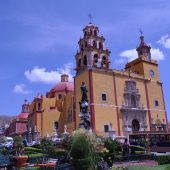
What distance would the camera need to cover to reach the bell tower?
3756 cm

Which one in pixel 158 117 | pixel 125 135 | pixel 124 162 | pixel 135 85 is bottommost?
pixel 124 162

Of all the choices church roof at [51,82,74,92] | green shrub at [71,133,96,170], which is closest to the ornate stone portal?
church roof at [51,82,74,92]

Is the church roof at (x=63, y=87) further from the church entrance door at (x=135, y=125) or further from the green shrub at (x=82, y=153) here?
the green shrub at (x=82, y=153)

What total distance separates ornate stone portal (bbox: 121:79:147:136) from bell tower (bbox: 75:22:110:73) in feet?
14.9

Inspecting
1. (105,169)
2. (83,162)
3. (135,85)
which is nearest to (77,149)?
(83,162)

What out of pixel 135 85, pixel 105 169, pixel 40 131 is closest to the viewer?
pixel 105 169

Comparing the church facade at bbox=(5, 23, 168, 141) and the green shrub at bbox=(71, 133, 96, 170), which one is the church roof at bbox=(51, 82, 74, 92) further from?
the green shrub at bbox=(71, 133, 96, 170)

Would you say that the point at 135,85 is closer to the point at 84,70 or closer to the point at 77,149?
the point at 84,70

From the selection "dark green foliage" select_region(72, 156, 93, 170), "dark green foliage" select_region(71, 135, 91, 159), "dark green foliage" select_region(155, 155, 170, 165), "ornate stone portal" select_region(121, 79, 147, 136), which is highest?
"ornate stone portal" select_region(121, 79, 147, 136)

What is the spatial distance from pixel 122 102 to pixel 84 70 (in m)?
6.81

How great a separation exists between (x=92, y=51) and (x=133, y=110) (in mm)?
9954

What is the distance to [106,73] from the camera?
119 feet

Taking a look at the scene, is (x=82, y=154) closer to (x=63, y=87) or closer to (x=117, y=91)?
(x=117, y=91)

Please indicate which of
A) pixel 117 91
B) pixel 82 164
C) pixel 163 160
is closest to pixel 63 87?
pixel 117 91
